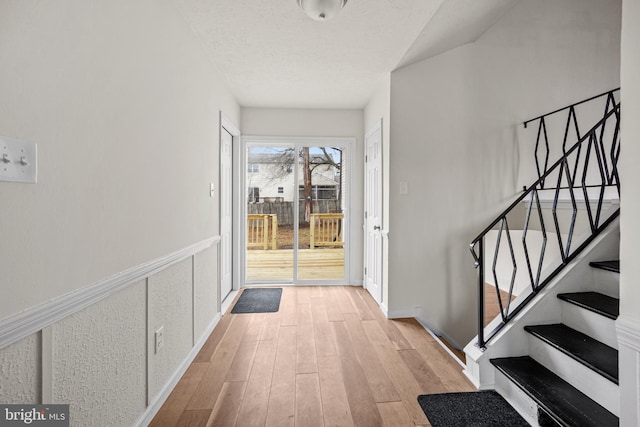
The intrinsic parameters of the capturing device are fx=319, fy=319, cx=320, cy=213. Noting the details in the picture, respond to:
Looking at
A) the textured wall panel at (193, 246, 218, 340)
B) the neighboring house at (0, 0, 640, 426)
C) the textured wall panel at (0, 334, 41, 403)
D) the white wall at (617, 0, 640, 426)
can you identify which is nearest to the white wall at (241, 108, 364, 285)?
the neighboring house at (0, 0, 640, 426)

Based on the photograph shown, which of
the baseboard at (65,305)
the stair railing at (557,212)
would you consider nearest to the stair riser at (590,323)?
the stair railing at (557,212)

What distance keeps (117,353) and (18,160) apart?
→ 0.91m

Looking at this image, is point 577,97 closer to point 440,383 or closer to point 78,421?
point 440,383

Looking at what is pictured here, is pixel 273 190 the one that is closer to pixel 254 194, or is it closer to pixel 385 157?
pixel 254 194

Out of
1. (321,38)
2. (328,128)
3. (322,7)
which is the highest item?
(321,38)

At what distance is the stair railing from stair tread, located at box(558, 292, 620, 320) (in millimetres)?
154

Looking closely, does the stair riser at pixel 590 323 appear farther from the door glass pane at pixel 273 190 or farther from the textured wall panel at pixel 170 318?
the door glass pane at pixel 273 190

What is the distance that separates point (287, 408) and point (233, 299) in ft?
7.11

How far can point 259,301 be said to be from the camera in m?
3.69

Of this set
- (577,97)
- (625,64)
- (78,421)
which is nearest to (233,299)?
(78,421)

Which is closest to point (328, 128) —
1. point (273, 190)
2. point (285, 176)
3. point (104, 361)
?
point (285, 176)

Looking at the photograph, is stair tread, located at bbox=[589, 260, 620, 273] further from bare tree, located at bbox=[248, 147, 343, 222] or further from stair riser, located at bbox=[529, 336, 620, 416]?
bare tree, located at bbox=[248, 147, 343, 222]

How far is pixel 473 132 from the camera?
311 cm

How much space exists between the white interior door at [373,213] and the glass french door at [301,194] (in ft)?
1.17
